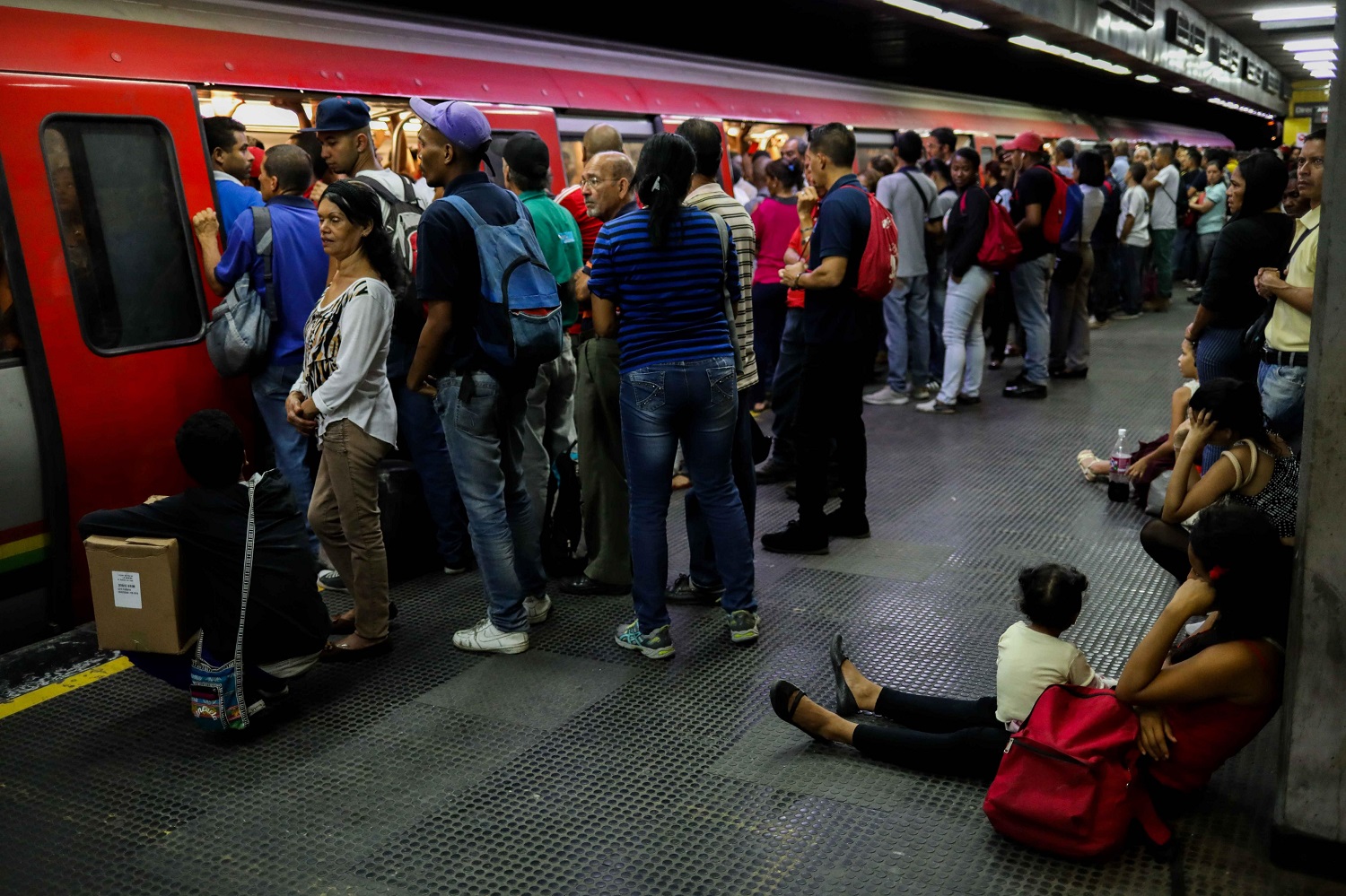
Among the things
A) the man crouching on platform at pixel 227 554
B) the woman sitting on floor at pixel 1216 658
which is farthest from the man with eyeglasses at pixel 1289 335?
the man crouching on platform at pixel 227 554

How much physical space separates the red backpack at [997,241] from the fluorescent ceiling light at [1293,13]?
46.7ft

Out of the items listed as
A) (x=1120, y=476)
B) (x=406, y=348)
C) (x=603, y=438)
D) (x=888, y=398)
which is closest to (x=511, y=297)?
(x=603, y=438)

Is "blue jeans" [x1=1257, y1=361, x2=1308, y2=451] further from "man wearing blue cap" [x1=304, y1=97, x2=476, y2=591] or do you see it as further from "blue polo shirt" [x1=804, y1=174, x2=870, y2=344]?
"man wearing blue cap" [x1=304, y1=97, x2=476, y2=591]

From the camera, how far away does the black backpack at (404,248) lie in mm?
Result: 4422

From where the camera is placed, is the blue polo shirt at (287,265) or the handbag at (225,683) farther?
the blue polo shirt at (287,265)

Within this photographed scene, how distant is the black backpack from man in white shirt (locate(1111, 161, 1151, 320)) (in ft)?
28.9

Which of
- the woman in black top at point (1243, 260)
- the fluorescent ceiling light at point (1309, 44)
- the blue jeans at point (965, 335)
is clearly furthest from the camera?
the fluorescent ceiling light at point (1309, 44)

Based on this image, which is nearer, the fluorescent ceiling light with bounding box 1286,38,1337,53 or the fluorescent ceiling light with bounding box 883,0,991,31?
the fluorescent ceiling light with bounding box 883,0,991,31

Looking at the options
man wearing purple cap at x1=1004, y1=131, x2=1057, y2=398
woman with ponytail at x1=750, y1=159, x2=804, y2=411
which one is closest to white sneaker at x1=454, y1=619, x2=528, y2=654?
woman with ponytail at x1=750, y1=159, x2=804, y2=411

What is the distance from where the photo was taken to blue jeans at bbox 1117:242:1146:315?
13125mm

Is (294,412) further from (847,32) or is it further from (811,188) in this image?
(847,32)

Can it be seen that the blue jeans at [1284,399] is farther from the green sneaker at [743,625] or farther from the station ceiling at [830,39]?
the station ceiling at [830,39]

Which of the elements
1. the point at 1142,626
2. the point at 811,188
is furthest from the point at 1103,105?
the point at 1142,626

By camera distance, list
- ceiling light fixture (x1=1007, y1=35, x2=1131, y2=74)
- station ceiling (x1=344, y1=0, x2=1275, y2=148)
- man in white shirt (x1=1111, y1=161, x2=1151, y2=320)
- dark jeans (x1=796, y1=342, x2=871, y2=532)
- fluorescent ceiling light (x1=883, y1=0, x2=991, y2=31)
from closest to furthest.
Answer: dark jeans (x1=796, y1=342, x2=871, y2=532)
station ceiling (x1=344, y1=0, x2=1275, y2=148)
fluorescent ceiling light (x1=883, y1=0, x2=991, y2=31)
man in white shirt (x1=1111, y1=161, x2=1151, y2=320)
ceiling light fixture (x1=1007, y1=35, x2=1131, y2=74)
